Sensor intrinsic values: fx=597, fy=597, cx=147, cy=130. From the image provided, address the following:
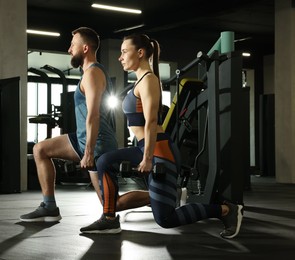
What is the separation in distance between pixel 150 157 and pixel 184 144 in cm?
253

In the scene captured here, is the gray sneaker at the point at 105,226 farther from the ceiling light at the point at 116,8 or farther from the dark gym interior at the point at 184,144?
the ceiling light at the point at 116,8

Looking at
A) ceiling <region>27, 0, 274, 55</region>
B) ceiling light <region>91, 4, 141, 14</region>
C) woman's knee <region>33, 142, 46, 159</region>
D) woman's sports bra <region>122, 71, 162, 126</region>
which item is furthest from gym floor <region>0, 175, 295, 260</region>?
ceiling light <region>91, 4, 141, 14</region>

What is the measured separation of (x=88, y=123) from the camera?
359 centimetres

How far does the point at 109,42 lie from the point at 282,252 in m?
11.9

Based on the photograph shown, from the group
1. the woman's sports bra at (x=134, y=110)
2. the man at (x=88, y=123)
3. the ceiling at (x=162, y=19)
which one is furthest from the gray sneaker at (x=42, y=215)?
the ceiling at (x=162, y=19)

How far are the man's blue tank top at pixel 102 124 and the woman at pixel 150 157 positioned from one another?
297 millimetres

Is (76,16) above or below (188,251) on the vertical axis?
above

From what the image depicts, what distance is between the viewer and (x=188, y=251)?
119 inches

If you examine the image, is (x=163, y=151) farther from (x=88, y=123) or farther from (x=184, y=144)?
(x=184, y=144)

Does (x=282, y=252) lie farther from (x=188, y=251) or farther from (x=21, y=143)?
(x=21, y=143)

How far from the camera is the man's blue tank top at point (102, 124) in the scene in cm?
374

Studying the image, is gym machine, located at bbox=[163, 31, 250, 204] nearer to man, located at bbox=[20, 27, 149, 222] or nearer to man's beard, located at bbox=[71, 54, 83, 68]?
man, located at bbox=[20, 27, 149, 222]

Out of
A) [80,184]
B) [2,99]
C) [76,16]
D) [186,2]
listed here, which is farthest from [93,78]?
[76,16]

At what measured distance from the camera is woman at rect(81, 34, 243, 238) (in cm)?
314
